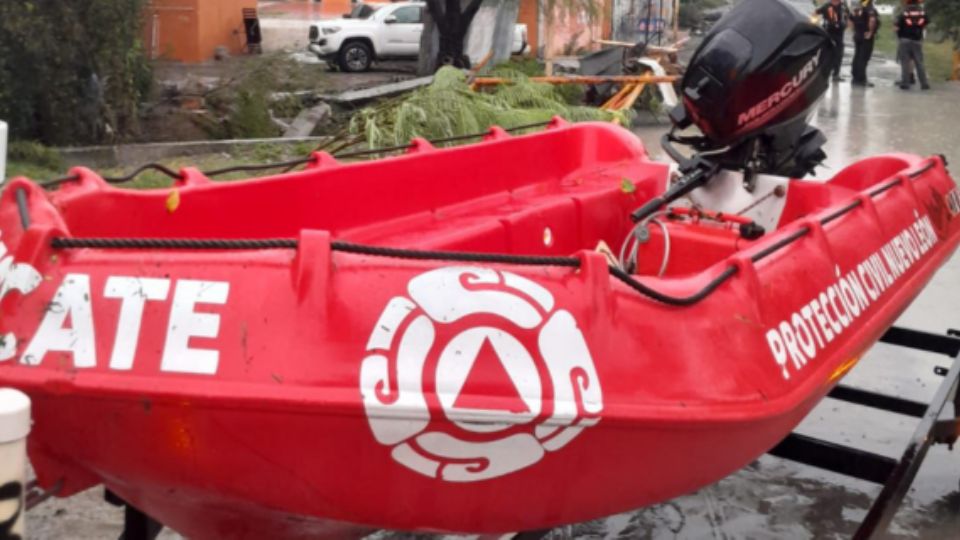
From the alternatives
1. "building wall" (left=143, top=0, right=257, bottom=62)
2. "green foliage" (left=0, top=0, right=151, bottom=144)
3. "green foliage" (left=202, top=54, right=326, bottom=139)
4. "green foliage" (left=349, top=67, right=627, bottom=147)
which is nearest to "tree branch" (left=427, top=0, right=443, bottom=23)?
"green foliage" (left=202, top=54, right=326, bottom=139)

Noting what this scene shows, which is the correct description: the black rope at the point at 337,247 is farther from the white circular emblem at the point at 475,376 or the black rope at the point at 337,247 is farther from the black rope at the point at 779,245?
the black rope at the point at 779,245

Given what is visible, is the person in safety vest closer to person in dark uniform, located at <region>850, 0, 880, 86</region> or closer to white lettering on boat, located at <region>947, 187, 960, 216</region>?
person in dark uniform, located at <region>850, 0, 880, 86</region>

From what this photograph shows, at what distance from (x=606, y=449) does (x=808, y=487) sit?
7.67 feet

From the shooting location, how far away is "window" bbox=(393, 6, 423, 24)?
22.9 m

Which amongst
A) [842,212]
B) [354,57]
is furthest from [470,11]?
[842,212]

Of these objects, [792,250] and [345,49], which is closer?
[792,250]

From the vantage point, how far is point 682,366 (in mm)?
2891

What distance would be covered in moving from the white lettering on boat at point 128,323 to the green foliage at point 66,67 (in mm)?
7813

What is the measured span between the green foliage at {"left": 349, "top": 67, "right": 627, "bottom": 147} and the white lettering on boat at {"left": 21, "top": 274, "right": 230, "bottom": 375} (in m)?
5.83

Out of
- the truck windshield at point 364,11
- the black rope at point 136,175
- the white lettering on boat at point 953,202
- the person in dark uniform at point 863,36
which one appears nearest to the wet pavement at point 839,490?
the white lettering on boat at point 953,202

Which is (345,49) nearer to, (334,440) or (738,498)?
(738,498)

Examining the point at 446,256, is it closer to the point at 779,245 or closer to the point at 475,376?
the point at 475,376

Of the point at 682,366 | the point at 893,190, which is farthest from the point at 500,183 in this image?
the point at 682,366

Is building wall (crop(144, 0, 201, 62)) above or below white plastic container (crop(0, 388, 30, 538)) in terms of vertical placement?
below
